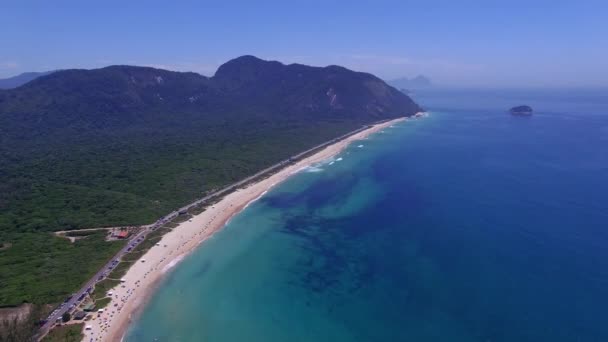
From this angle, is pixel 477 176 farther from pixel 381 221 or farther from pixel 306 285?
pixel 306 285

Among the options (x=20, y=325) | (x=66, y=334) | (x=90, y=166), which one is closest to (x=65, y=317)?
(x=66, y=334)

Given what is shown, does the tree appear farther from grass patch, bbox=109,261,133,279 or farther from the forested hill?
the forested hill

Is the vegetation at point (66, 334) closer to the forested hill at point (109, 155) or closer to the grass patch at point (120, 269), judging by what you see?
the grass patch at point (120, 269)

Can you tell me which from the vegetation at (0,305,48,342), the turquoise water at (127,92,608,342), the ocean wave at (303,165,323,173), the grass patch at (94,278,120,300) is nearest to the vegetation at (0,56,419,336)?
the grass patch at (94,278,120,300)

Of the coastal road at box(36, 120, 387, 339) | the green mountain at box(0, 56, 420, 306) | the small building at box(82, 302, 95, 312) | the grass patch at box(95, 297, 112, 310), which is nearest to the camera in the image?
the coastal road at box(36, 120, 387, 339)

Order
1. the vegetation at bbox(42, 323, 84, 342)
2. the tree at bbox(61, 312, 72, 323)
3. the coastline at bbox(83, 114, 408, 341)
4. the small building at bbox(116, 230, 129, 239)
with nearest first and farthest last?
the vegetation at bbox(42, 323, 84, 342), the tree at bbox(61, 312, 72, 323), the coastline at bbox(83, 114, 408, 341), the small building at bbox(116, 230, 129, 239)

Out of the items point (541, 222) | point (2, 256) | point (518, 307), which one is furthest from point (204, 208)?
point (541, 222)

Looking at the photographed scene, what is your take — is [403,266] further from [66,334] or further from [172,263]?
[66,334]
